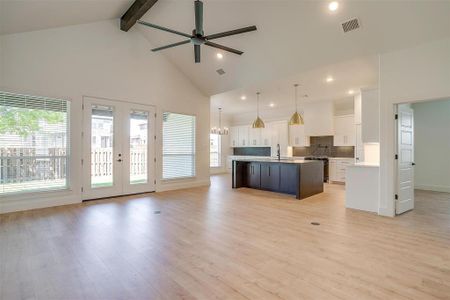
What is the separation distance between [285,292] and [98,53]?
6.15 metres

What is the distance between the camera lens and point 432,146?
6.85 meters

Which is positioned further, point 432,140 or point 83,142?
point 432,140

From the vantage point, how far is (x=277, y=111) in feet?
33.2

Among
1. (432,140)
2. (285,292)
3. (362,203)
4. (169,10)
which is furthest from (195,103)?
(432,140)

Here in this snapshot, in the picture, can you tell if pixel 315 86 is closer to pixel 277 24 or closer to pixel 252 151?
pixel 277 24

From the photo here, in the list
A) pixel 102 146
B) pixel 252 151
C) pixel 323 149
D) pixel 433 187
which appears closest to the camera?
pixel 102 146

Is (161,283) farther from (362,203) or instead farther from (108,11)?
(108,11)

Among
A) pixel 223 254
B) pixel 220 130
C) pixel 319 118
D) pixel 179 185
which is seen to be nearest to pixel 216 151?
pixel 220 130

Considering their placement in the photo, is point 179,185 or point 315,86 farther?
point 179,185

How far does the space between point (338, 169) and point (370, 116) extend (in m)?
3.72

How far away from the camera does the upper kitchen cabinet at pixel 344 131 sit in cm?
788

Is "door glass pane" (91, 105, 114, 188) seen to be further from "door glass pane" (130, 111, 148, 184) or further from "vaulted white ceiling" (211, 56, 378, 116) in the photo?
"vaulted white ceiling" (211, 56, 378, 116)

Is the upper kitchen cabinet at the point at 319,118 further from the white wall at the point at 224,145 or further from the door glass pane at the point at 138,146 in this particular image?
the door glass pane at the point at 138,146

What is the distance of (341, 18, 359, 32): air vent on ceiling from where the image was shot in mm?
3838
